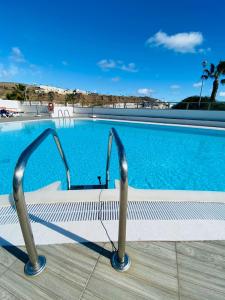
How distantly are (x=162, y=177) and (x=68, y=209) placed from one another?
358 centimetres

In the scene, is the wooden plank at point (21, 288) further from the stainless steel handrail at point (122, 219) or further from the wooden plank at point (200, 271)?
the wooden plank at point (200, 271)

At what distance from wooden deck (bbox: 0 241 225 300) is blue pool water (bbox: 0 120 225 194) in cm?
310

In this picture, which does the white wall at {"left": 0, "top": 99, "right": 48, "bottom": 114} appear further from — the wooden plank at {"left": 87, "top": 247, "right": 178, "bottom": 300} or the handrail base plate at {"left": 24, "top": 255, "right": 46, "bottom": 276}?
the wooden plank at {"left": 87, "top": 247, "right": 178, "bottom": 300}

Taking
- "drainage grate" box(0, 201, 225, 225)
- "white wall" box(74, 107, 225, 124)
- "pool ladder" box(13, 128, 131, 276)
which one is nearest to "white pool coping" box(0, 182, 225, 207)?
"drainage grate" box(0, 201, 225, 225)

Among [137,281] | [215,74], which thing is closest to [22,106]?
[215,74]

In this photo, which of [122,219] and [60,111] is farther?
[60,111]

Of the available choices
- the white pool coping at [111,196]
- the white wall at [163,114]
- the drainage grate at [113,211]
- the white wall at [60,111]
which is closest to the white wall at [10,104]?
the white wall at [60,111]

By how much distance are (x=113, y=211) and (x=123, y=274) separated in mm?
786

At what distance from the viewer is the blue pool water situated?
4.82 m

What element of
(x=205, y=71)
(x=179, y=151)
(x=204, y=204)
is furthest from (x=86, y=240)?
(x=205, y=71)

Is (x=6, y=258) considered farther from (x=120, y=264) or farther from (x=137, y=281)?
(x=137, y=281)

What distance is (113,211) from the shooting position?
2.06 meters

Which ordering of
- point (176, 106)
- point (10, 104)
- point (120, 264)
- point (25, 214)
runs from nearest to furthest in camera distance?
point (25, 214) → point (120, 264) → point (176, 106) → point (10, 104)

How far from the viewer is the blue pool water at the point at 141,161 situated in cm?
482
